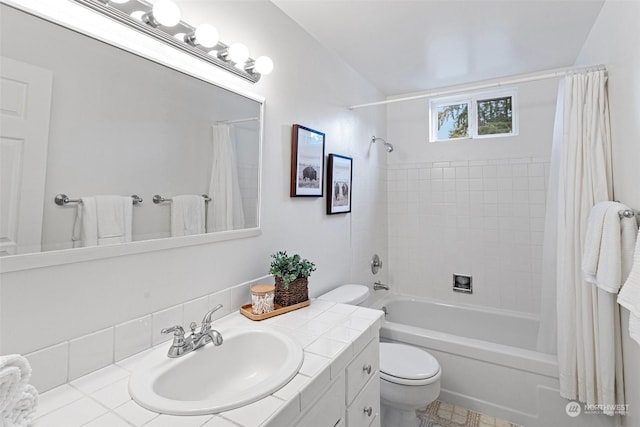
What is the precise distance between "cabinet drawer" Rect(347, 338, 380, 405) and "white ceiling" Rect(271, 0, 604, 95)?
1.77m

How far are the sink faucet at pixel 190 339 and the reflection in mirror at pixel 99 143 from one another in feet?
1.12

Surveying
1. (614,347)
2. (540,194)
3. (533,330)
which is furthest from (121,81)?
(533,330)

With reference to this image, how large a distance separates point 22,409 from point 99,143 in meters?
0.69

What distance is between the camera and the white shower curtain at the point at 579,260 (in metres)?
1.47

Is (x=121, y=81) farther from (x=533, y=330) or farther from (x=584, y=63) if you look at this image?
(x=533, y=330)

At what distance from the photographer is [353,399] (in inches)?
43.4

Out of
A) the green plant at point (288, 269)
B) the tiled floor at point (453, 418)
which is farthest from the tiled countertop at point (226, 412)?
the tiled floor at point (453, 418)

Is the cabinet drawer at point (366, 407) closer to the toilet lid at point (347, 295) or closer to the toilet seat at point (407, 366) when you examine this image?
the toilet seat at point (407, 366)

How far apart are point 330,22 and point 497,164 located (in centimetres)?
188

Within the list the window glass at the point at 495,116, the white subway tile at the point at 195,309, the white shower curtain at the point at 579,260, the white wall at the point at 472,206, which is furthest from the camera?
the window glass at the point at 495,116

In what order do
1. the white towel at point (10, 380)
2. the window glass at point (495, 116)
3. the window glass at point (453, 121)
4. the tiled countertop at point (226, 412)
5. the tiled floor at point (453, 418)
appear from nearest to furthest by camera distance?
the white towel at point (10, 380)
the tiled countertop at point (226, 412)
the tiled floor at point (453, 418)
the window glass at point (495, 116)
the window glass at point (453, 121)

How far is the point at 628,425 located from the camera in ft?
4.73

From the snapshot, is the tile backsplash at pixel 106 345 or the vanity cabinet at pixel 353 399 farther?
the vanity cabinet at pixel 353 399

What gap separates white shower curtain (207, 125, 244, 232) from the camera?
1251 millimetres
